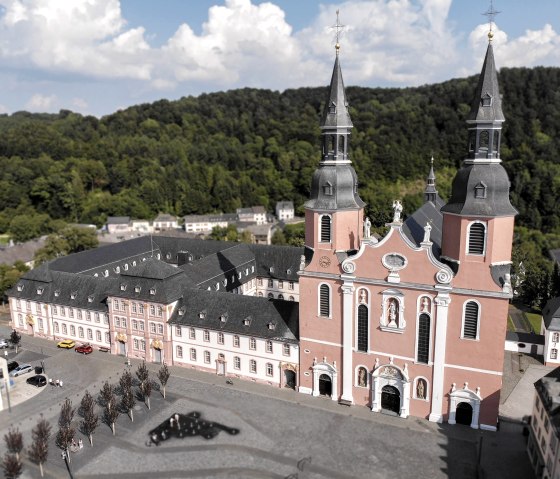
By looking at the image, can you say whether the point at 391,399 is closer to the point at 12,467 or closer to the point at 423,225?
the point at 423,225

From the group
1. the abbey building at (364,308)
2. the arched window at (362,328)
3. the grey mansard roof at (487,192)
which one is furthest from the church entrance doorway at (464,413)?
the grey mansard roof at (487,192)

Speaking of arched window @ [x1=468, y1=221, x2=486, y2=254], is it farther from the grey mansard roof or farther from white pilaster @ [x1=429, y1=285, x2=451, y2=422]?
white pilaster @ [x1=429, y1=285, x2=451, y2=422]

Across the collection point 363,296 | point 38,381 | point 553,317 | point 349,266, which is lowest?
point 38,381

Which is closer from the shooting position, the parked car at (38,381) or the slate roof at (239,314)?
the slate roof at (239,314)

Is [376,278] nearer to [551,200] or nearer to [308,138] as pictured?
[551,200]

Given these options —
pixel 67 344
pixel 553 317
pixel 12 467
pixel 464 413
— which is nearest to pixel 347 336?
pixel 464 413

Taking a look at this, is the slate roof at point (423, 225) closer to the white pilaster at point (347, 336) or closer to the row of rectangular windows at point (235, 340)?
the white pilaster at point (347, 336)
